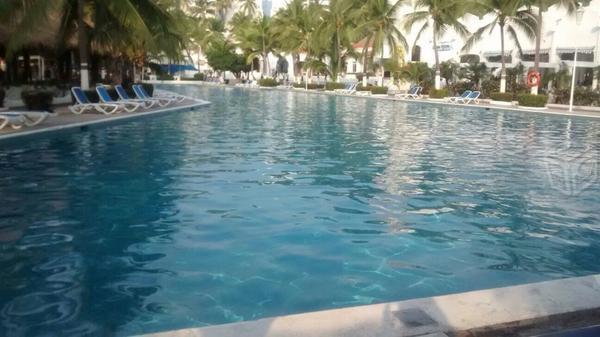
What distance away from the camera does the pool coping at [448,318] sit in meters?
3.25

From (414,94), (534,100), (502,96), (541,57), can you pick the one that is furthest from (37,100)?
(541,57)

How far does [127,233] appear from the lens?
6406 millimetres

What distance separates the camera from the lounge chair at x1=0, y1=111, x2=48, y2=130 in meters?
13.0

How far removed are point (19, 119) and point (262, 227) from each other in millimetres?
9383

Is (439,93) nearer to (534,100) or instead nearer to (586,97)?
(534,100)

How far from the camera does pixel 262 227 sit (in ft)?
22.0

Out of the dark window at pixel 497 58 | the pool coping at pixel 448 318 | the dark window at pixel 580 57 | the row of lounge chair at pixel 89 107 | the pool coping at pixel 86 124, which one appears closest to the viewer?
the pool coping at pixel 448 318

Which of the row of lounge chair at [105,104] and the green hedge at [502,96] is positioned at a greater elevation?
the green hedge at [502,96]

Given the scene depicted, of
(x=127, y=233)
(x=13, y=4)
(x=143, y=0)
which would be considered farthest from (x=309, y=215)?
(x=143, y=0)

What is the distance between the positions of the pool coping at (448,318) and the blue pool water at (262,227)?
1.10 m

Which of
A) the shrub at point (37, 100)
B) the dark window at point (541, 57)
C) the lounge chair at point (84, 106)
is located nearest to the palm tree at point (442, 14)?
the dark window at point (541, 57)

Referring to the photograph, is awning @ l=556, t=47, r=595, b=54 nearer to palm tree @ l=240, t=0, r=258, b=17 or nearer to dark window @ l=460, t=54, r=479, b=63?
dark window @ l=460, t=54, r=479, b=63

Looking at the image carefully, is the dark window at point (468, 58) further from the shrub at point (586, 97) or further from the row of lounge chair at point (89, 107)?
the row of lounge chair at point (89, 107)

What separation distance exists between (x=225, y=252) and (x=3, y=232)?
257 centimetres
